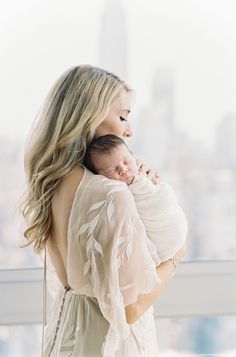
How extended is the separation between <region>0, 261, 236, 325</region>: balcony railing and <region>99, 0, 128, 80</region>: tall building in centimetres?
73

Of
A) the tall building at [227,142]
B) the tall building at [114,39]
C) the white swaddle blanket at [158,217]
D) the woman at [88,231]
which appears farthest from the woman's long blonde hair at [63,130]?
the tall building at [227,142]

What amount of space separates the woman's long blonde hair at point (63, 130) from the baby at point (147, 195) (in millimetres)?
46

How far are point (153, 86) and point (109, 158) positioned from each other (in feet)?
2.77

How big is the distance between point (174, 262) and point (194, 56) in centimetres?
94

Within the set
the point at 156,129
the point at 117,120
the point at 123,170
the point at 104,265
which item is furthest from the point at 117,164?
the point at 156,129

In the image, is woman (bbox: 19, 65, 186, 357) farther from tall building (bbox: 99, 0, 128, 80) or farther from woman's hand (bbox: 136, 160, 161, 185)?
tall building (bbox: 99, 0, 128, 80)

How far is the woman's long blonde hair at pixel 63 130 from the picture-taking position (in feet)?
5.29

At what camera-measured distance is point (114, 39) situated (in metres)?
2.37

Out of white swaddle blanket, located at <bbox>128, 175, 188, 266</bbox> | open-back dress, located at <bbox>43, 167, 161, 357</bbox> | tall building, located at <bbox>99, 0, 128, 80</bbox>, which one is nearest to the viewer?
open-back dress, located at <bbox>43, 167, 161, 357</bbox>

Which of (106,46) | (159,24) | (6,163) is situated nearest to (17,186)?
(6,163)

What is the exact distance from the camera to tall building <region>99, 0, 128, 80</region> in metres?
2.36

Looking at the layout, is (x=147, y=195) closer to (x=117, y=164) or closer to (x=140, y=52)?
(x=117, y=164)

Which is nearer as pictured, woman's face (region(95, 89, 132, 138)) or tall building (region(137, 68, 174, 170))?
woman's face (region(95, 89, 132, 138))

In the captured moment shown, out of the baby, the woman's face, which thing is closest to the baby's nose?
the baby
